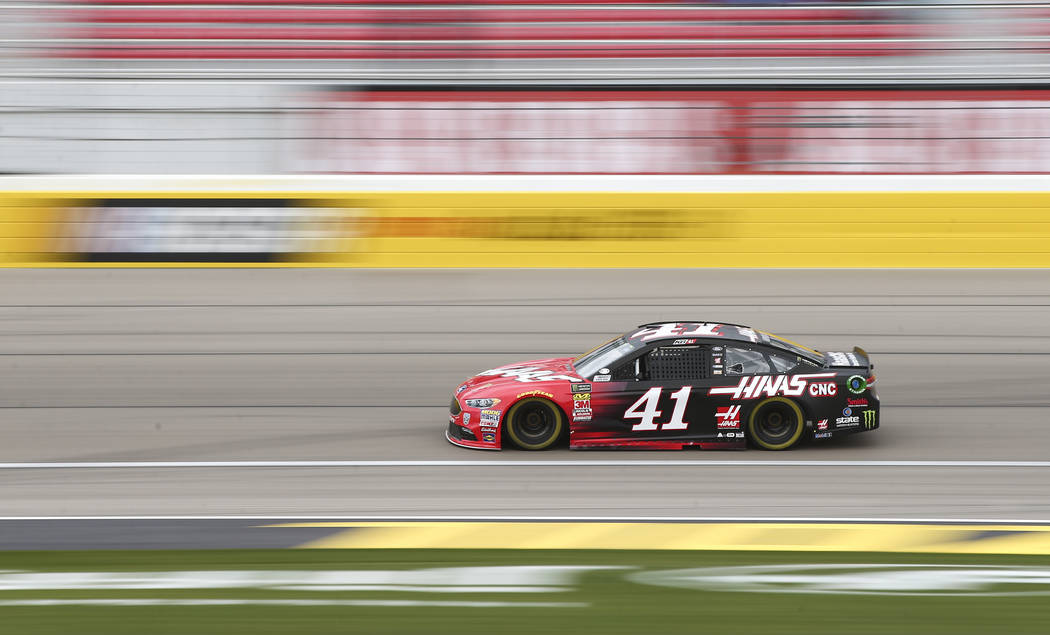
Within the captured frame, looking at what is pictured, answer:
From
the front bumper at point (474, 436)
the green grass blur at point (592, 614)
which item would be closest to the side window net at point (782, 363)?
the front bumper at point (474, 436)

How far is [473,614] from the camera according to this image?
5262 millimetres

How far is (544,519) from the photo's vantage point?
6.86 meters

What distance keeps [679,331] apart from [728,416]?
2.44ft

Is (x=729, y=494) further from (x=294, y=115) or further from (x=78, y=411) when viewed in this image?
(x=294, y=115)

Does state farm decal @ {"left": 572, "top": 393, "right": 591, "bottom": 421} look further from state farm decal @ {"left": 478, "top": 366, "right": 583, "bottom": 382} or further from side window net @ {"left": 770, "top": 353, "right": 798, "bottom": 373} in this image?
side window net @ {"left": 770, "top": 353, "right": 798, "bottom": 373}

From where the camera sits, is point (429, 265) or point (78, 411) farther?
point (429, 265)

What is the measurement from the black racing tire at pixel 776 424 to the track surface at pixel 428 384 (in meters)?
0.22

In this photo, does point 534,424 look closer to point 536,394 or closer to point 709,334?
point 536,394

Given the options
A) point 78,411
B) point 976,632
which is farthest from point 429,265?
point 976,632

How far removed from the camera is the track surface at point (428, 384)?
7.40m

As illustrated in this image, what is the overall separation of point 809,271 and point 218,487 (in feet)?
23.5

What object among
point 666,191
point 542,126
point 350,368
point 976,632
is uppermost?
point 542,126

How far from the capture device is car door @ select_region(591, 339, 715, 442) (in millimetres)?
8375

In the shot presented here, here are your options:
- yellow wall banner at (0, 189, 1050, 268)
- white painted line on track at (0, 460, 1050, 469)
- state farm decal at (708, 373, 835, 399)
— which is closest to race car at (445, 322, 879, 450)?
state farm decal at (708, 373, 835, 399)
